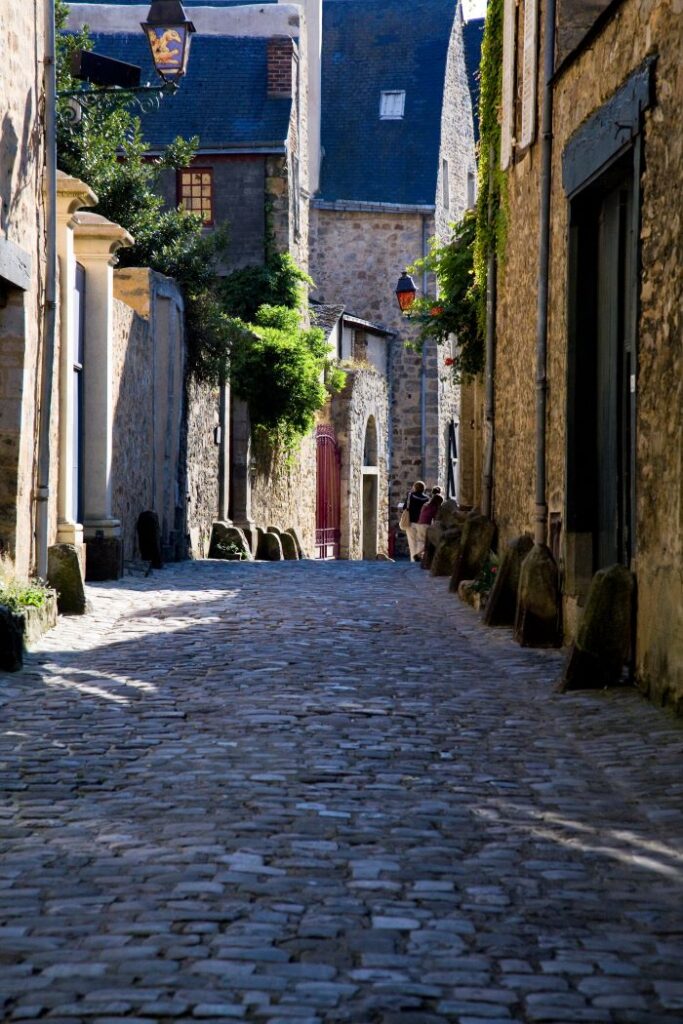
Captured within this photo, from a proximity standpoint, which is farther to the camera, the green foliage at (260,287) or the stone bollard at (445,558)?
the green foliage at (260,287)

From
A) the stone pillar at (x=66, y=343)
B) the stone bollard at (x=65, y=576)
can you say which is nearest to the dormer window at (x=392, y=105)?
the stone pillar at (x=66, y=343)

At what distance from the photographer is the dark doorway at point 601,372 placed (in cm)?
886

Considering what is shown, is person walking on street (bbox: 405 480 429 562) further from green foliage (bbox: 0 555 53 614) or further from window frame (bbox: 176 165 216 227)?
green foliage (bbox: 0 555 53 614)

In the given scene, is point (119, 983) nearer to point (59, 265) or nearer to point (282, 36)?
point (59, 265)

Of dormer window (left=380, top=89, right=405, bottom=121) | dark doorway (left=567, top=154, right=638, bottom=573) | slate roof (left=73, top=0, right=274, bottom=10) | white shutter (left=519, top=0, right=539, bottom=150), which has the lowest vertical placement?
dark doorway (left=567, top=154, right=638, bottom=573)

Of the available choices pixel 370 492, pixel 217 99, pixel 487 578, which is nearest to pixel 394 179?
pixel 370 492

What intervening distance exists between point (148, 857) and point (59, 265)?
8593 mm

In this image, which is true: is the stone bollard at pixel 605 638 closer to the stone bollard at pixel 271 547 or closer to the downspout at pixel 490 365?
the downspout at pixel 490 365

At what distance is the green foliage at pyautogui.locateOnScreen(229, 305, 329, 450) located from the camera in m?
23.3

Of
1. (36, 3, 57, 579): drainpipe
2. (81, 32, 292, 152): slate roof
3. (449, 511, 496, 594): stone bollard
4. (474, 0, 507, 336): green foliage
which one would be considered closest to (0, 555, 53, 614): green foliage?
(36, 3, 57, 579): drainpipe

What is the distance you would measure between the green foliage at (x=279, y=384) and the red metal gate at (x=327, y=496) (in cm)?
430

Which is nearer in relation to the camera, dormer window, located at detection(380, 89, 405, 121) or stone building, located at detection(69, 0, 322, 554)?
stone building, located at detection(69, 0, 322, 554)

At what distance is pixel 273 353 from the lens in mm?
23656

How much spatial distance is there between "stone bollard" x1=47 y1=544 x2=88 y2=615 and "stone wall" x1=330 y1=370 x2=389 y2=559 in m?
18.5
